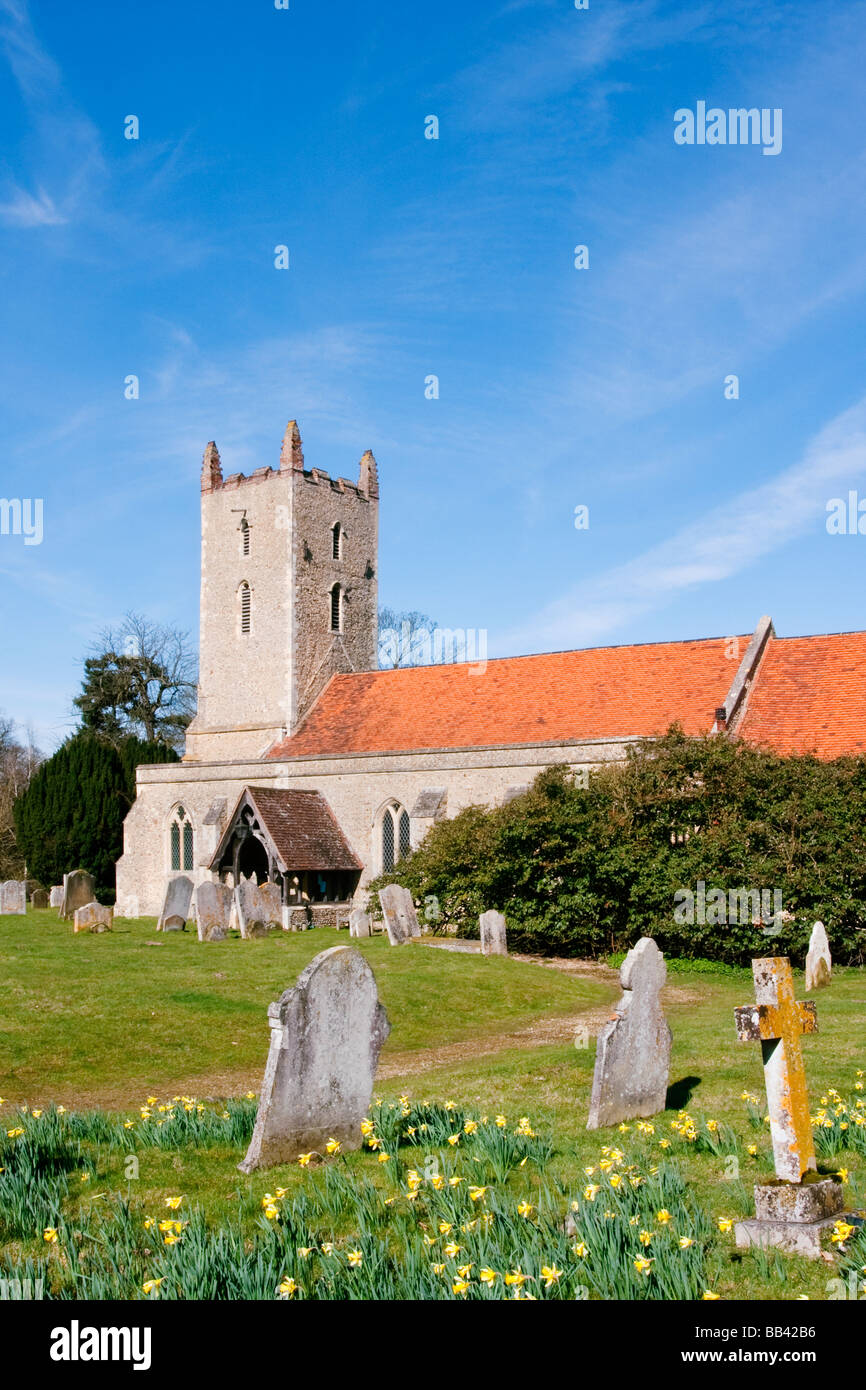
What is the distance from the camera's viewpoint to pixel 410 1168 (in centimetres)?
665

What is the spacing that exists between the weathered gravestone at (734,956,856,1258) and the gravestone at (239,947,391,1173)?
2.97 metres

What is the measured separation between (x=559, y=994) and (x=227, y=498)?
23.5 m

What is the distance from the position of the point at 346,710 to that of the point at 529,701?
642 cm

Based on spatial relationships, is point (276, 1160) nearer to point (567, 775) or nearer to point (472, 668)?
point (567, 775)

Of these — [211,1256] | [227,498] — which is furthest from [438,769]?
[211,1256]

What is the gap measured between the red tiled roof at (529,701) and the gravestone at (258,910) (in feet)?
19.2

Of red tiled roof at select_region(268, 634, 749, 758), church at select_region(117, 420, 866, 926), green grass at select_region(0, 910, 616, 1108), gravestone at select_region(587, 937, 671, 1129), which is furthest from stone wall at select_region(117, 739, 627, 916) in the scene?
gravestone at select_region(587, 937, 671, 1129)

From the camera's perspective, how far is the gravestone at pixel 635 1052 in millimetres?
7934

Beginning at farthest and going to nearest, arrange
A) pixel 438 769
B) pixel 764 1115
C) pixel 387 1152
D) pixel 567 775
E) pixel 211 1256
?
pixel 438 769
pixel 567 775
pixel 764 1115
pixel 387 1152
pixel 211 1256

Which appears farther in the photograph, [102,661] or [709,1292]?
[102,661]

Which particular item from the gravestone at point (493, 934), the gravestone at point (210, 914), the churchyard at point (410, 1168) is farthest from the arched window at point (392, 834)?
the churchyard at point (410, 1168)

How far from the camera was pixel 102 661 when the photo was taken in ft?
169

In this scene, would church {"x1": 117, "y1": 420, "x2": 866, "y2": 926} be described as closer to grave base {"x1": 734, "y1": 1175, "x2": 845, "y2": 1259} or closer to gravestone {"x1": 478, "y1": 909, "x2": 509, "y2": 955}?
gravestone {"x1": 478, "y1": 909, "x2": 509, "y2": 955}

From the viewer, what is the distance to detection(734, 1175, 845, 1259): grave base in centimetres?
504
